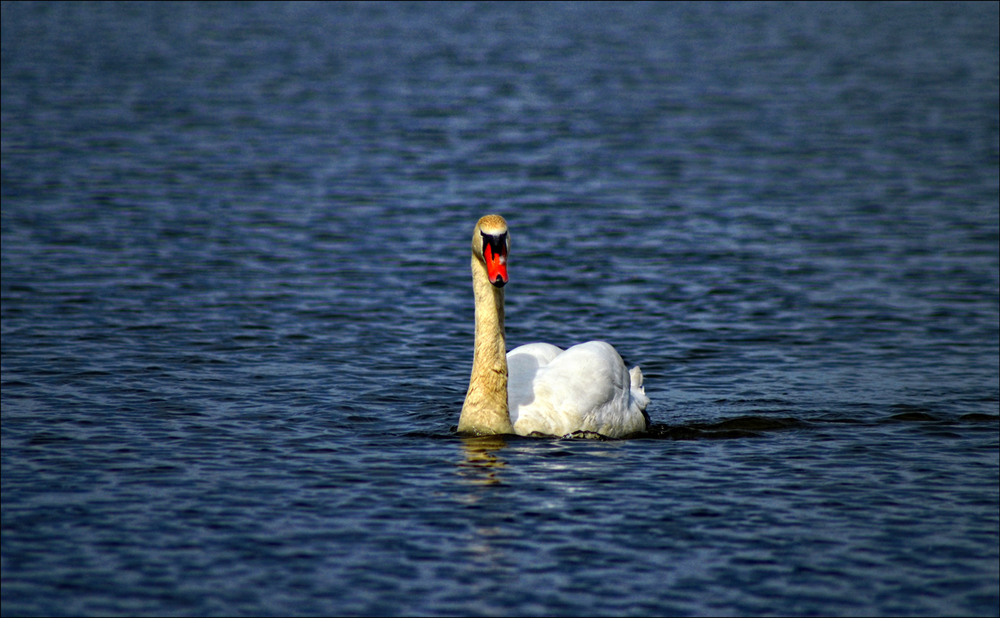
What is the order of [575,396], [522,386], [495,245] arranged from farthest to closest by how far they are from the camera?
[522,386]
[575,396]
[495,245]

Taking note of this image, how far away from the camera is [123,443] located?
12.9m

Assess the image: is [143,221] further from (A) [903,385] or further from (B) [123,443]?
(A) [903,385]

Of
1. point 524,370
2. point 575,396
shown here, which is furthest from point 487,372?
point 575,396

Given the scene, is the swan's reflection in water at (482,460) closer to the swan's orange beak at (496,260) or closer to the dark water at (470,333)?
the dark water at (470,333)

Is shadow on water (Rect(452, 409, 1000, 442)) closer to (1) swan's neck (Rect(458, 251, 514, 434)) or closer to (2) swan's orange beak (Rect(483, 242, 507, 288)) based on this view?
(1) swan's neck (Rect(458, 251, 514, 434))

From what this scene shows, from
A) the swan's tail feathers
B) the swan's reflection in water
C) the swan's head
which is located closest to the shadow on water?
the swan's reflection in water

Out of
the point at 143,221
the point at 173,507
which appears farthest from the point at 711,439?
the point at 143,221

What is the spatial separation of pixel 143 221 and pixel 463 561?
16.2 meters

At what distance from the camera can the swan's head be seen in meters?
12.9

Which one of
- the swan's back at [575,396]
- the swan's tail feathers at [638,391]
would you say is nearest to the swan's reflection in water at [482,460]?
the swan's back at [575,396]

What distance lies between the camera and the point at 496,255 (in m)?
13.0

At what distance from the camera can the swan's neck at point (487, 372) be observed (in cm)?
1304

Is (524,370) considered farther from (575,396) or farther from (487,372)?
(575,396)

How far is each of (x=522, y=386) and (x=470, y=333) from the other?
15.8 ft
